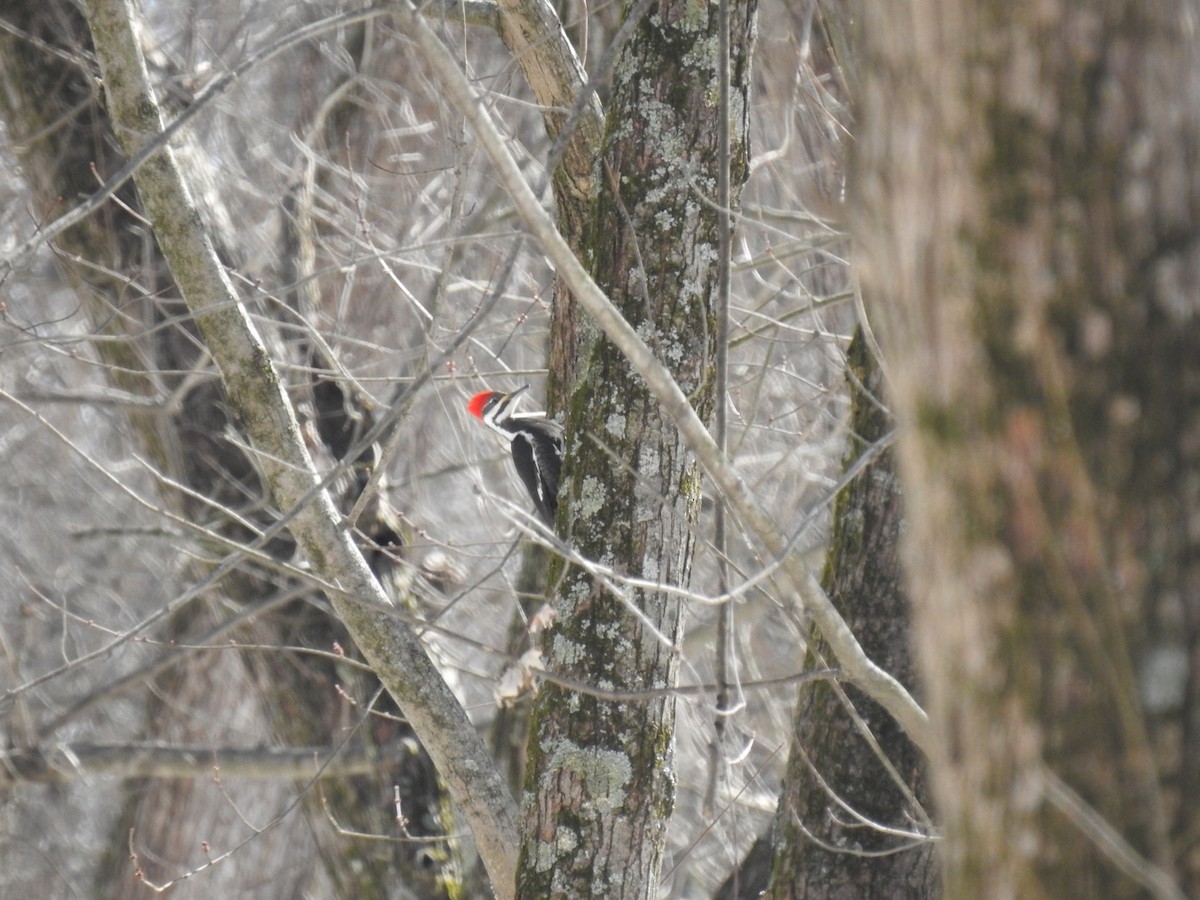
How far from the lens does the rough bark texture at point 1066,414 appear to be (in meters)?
1.15

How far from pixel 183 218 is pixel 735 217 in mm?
1345

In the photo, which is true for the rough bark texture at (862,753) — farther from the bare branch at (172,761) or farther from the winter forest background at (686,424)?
the bare branch at (172,761)

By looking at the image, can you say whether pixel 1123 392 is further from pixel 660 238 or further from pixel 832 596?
pixel 832 596

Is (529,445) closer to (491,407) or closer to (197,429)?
(491,407)

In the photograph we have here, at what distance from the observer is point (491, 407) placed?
570 centimetres

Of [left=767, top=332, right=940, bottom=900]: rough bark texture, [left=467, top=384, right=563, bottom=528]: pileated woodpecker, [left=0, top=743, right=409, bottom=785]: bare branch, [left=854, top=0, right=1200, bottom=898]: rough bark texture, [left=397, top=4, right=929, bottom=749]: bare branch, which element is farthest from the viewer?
[left=467, top=384, right=563, bottom=528]: pileated woodpecker

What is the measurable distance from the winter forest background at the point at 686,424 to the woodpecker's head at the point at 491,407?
12.7 inches

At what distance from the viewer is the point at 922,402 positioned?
1.29 metres

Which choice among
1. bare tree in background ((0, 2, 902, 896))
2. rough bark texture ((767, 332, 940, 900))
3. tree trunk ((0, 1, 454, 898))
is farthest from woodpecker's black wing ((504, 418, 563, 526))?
rough bark texture ((767, 332, 940, 900))

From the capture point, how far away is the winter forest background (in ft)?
3.83

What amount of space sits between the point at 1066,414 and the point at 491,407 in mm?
4619

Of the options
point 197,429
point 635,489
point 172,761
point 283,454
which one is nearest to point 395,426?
point 283,454

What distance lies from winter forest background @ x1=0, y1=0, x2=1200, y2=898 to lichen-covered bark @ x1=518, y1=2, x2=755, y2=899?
11mm

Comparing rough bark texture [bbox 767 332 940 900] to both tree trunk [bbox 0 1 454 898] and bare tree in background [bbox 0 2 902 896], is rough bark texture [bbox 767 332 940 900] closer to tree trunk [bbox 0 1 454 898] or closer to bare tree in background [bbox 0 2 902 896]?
bare tree in background [bbox 0 2 902 896]
